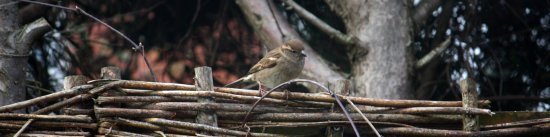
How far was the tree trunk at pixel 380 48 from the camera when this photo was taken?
6.43m

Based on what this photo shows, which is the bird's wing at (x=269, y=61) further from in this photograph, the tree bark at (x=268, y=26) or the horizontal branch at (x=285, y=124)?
the horizontal branch at (x=285, y=124)

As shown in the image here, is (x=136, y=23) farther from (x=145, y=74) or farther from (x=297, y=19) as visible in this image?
(x=297, y=19)

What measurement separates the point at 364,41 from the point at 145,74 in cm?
242

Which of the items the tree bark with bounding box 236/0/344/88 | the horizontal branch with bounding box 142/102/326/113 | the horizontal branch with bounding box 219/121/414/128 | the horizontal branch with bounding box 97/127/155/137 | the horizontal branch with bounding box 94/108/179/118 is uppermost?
the tree bark with bounding box 236/0/344/88

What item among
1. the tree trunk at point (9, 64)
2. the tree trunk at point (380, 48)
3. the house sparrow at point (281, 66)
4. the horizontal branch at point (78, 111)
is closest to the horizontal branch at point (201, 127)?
the horizontal branch at point (78, 111)

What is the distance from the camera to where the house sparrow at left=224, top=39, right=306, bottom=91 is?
6.14 meters

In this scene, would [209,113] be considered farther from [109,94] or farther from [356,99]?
[356,99]

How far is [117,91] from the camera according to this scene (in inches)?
171

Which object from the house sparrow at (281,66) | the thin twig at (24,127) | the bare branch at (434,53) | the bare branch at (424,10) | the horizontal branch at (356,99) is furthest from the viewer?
the bare branch at (424,10)

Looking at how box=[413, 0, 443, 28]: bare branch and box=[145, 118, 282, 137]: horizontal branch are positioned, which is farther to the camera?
box=[413, 0, 443, 28]: bare branch

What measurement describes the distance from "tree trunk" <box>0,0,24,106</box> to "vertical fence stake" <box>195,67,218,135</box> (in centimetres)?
128

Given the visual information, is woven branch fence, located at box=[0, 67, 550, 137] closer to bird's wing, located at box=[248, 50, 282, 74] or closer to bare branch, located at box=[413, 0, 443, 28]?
bird's wing, located at box=[248, 50, 282, 74]

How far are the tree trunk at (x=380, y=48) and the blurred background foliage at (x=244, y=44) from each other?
0.86 ft

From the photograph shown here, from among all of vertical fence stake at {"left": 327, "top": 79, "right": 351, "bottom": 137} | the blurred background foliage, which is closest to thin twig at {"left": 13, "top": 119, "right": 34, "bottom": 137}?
vertical fence stake at {"left": 327, "top": 79, "right": 351, "bottom": 137}
